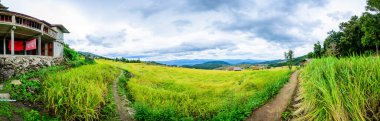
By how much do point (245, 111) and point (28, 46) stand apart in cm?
2455

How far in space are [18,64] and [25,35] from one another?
8.04 m

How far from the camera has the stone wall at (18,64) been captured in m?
16.5

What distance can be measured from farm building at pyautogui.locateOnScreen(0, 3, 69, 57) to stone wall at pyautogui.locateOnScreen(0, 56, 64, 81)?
1022mm

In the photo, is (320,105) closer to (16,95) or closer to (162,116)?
(162,116)

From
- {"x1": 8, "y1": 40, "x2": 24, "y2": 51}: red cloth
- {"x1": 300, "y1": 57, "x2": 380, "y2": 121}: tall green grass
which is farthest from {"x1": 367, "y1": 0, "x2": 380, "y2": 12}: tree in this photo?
{"x1": 8, "y1": 40, "x2": 24, "y2": 51}: red cloth

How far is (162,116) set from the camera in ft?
37.2

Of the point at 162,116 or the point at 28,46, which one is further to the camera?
the point at 28,46

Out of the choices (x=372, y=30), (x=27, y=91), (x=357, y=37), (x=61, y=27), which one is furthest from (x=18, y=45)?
(x=357, y=37)

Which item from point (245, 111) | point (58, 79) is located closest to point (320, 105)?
point (245, 111)

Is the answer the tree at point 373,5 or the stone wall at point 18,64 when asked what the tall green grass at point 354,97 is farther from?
the tree at point 373,5

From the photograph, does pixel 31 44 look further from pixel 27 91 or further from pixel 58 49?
pixel 27 91

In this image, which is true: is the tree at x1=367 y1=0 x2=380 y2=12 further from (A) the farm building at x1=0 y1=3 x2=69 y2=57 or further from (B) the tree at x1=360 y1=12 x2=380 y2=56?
(A) the farm building at x1=0 y1=3 x2=69 y2=57

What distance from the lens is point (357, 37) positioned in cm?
5341

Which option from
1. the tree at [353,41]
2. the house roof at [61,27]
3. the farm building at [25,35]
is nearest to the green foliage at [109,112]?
the farm building at [25,35]
